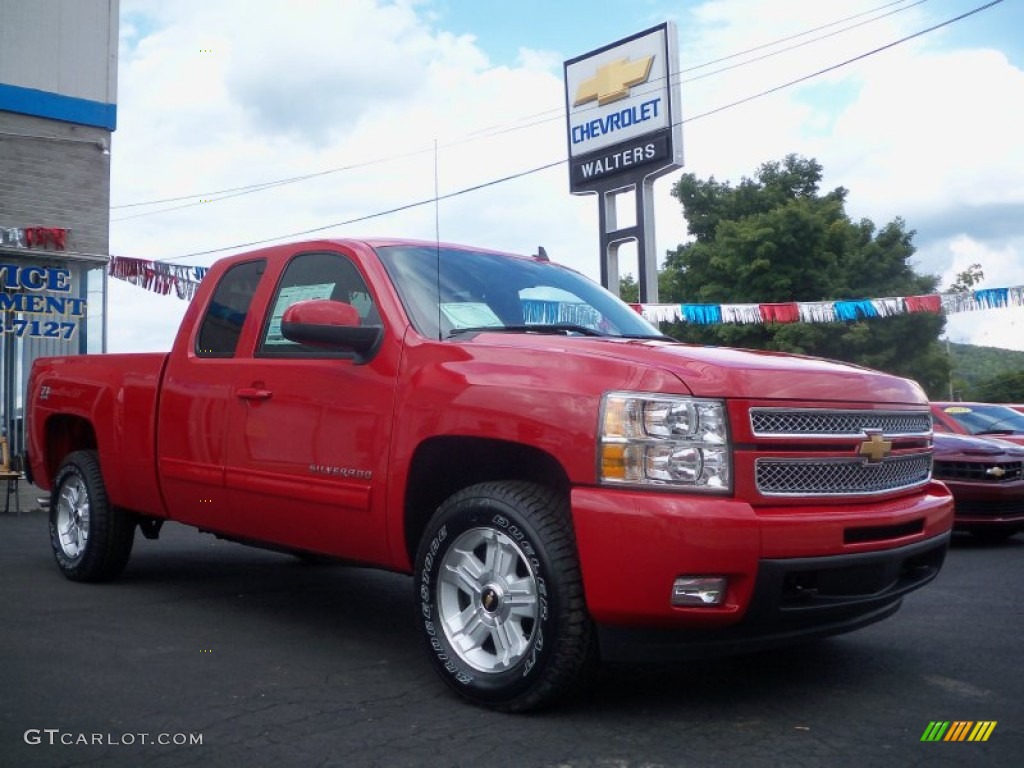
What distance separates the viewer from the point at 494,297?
4.88 m

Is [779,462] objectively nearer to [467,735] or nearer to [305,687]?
[467,735]

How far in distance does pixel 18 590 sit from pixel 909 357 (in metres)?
33.0

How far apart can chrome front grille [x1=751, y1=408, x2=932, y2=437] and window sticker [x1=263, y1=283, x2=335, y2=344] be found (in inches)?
90.4

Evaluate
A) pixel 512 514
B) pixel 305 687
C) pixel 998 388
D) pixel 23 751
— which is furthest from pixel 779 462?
pixel 998 388

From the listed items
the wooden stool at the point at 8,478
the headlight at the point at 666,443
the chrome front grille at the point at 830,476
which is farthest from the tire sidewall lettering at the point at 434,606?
the wooden stool at the point at 8,478

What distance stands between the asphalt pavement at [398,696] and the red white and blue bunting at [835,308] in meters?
11.8

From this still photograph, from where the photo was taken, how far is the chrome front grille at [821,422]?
365cm

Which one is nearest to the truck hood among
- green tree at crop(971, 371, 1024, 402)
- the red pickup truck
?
the red pickup truck

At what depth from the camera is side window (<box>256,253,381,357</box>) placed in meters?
4.82

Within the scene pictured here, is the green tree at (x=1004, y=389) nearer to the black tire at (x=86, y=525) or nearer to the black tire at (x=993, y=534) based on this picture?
the black tire at (x=993, y=534)

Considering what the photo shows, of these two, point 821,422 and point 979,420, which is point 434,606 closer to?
point 821,422

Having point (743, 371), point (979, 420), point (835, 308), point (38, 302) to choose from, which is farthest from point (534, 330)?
point (835, 308)

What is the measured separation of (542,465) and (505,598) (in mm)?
515

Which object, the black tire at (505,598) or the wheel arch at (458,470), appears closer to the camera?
the black tire at (505,598)
